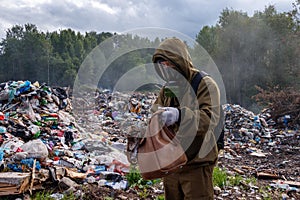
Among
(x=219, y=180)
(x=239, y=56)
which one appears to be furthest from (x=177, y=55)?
(x=239, y=56)

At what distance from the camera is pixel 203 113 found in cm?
146

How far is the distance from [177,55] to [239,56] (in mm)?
19669

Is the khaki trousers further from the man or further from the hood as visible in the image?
the hood

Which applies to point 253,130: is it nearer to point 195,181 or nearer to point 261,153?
point 261,153

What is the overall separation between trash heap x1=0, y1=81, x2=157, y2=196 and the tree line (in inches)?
178

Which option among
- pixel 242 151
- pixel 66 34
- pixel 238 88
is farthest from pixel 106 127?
pixel 66 34

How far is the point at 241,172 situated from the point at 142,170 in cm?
387

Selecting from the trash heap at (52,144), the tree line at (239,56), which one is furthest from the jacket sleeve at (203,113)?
the tree line at (239,56)

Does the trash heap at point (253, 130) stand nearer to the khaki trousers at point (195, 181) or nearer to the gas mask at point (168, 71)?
the khaki trousers at point (195, 181)

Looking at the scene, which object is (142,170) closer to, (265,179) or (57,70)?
(265,179)

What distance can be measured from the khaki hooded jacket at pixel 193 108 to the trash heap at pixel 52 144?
2.59 ft

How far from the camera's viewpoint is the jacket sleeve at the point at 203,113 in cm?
142

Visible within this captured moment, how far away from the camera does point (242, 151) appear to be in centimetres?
Answer: 725

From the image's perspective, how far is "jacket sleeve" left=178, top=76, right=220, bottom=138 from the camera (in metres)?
1.42
